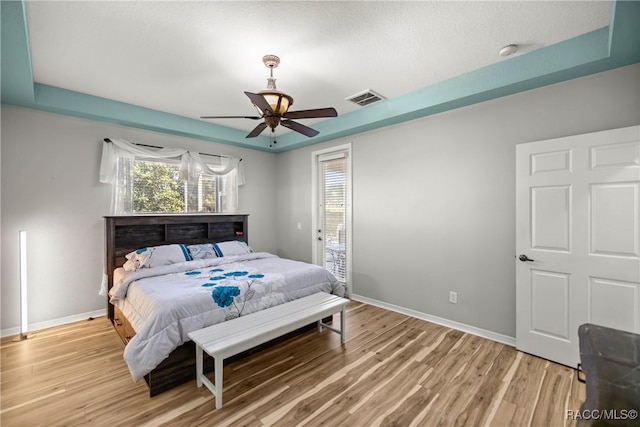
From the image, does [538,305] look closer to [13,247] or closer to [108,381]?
[108,381]

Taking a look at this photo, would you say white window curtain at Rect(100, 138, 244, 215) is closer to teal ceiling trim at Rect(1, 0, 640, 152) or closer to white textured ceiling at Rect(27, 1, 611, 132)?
teal ceiling trim at Rect(1, 0, 640, 152)

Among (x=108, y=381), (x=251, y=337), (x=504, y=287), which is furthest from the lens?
(x=504, y=287)

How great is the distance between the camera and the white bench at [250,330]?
1.97 metres

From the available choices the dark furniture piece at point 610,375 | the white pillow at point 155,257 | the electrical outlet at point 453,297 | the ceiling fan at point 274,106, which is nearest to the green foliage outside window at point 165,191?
the white pillow at point 155,257

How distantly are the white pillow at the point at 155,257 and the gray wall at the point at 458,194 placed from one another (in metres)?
2.44

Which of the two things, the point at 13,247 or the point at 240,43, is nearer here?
the point at 240,43

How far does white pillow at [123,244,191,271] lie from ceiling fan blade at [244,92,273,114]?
2.27 m

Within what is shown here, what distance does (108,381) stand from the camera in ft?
7.39

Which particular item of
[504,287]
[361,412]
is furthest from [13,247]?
[504,287]

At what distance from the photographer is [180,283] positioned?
107 inches

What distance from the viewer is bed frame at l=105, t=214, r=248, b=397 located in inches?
86.0

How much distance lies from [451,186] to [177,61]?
310cm

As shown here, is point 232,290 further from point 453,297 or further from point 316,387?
point 453,297

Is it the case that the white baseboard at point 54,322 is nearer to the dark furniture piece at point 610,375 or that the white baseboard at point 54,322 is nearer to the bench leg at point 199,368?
the bench leg at point 199,368
